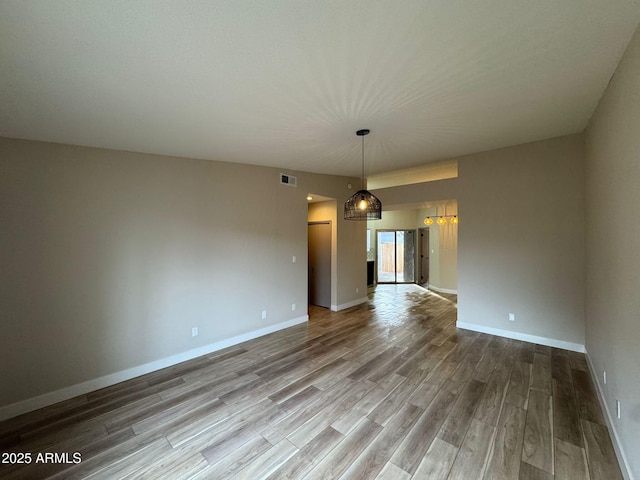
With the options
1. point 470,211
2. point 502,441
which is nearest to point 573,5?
point 502,441

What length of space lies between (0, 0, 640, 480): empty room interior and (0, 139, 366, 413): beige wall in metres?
0.02

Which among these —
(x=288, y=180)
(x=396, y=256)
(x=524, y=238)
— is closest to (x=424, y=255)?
(x=396, y=256)

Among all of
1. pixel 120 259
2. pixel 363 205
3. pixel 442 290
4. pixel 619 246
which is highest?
pixel 363 205

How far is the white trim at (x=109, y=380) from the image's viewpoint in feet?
7.73

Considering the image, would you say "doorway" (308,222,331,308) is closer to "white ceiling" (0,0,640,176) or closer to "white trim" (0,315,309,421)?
"white trim" (0,315,309,421)

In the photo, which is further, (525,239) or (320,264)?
(320,264)

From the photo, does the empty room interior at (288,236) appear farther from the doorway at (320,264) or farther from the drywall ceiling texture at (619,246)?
the doorway at (320,264)

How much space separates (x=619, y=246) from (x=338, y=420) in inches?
105

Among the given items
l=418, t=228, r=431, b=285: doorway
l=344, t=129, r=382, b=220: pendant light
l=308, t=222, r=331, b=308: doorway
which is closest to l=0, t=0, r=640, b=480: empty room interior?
l=344, t=129, r=382, b=220: pendant light

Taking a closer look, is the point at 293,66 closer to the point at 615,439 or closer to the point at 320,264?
the point at 615,439

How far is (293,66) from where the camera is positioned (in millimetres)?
1746

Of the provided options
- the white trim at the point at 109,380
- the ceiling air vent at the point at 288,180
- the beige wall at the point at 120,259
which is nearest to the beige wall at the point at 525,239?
the ceiling air vent at the point at 288,180

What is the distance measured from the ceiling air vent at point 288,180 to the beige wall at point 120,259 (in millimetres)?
129

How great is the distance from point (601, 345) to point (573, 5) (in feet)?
9.73
